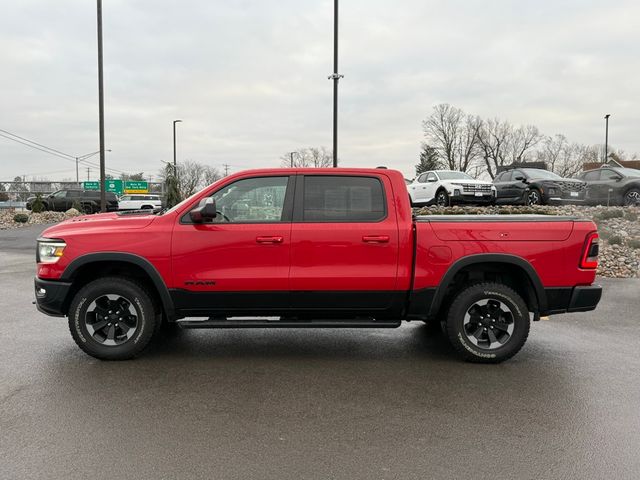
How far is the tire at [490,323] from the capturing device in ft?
15.8

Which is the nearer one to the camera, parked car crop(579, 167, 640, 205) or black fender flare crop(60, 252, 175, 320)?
black fender flare crop(60, 252, 175, 320)

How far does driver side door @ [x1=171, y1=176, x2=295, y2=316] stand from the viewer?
477cm

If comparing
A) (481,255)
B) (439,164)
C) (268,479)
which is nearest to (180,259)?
(268,479)

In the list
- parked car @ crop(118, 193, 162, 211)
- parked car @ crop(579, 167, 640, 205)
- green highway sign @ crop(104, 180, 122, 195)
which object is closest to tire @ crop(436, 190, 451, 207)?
parked car @ crop(579, 167, 640, 205)

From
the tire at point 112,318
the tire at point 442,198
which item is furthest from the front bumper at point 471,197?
the tire at point 112,318

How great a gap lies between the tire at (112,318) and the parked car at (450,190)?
12138 mm

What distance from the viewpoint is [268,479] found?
285cm

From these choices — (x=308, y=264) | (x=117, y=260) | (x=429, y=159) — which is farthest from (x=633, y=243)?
(x=429, y=159)

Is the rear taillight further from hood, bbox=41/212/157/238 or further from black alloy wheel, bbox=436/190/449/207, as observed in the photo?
black alloy wheel, bbox=436/190/449/207

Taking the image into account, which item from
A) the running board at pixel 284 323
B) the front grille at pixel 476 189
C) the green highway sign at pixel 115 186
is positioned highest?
the green highway sign at pixel 115 186

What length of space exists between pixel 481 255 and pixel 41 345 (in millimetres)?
4730

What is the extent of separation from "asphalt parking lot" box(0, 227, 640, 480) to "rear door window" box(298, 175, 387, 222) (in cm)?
145

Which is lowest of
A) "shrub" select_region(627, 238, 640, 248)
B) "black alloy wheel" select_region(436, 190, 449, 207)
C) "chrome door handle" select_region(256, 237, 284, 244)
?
"shrub" select_region(627, 238, 640, 248)

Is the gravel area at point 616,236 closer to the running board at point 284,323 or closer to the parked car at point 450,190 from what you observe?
the parked car at point 450,190
